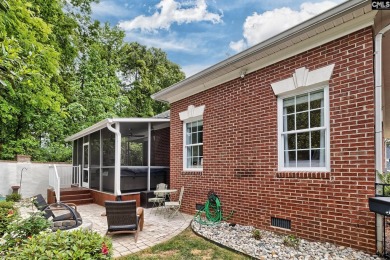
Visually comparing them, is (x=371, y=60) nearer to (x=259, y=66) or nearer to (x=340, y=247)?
(x=259, y=66)

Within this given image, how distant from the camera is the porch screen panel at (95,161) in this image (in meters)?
11.2

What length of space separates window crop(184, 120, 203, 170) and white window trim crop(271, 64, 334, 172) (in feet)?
9.61

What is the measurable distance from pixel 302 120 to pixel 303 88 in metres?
0.67

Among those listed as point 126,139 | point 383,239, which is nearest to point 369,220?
point 383,239

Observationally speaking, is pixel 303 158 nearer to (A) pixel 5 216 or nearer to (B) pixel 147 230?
(B) pixel 147 230

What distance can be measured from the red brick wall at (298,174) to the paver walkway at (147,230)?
1107mm

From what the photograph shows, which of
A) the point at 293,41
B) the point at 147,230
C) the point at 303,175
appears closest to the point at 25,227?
the point at 147,230

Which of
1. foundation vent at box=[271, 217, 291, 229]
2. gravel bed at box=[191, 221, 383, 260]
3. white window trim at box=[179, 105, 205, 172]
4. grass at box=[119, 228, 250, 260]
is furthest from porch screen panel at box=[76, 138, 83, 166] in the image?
foundation vent at box=[271, 217, 291, 229]

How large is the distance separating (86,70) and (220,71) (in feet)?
49.2

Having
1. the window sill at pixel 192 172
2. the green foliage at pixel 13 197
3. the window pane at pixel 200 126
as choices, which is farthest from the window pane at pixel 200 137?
the green foliage at pixel 13 197

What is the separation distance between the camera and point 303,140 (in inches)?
211

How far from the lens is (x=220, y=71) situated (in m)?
6.89

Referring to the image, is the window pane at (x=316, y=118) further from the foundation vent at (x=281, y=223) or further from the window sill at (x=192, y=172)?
the window sill at (x=192, y=172)

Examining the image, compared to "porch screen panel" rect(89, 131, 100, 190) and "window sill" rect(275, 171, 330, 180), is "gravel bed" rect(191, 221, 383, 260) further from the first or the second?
"porch screen panel" rect(89, 131, 100, 190)
